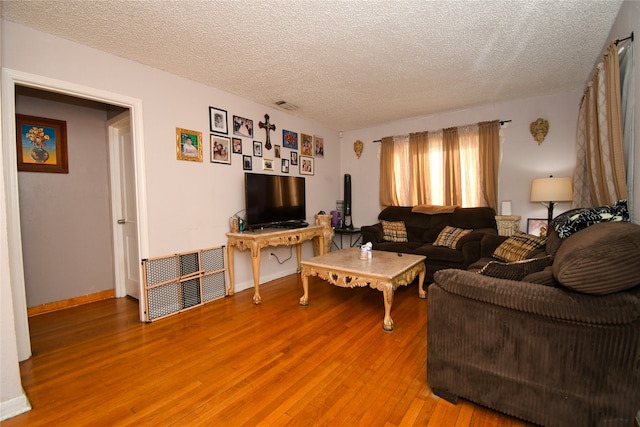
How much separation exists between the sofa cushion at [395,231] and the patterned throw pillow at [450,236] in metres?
0.50

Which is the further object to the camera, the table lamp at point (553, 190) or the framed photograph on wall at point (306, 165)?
the framed photograph on wall at point (306, 165)

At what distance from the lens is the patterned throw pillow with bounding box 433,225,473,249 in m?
3.63

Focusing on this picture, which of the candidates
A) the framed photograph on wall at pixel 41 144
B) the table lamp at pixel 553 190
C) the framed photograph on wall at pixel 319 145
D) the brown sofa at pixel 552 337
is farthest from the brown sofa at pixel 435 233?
the framed photograph on wall at pixel 41 144

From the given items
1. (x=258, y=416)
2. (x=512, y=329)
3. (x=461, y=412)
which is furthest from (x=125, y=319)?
(x=512, y=329)

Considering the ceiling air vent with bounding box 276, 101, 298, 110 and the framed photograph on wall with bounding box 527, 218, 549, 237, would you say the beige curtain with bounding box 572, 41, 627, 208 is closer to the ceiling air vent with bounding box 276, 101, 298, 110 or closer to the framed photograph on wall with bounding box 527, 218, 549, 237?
the framed photograph on wall with bounding box 527, 218, 549, 237

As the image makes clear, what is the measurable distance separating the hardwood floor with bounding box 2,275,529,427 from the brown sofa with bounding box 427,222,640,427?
0.20 metres

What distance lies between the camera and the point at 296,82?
125 inches

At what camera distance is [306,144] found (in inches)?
183

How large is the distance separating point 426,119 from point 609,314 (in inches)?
155

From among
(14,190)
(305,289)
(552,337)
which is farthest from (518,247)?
(14,190)

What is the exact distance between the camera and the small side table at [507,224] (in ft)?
12.2

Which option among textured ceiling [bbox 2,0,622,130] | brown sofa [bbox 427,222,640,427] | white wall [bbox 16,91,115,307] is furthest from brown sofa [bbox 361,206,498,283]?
white wall [bbox 16,91,115,307]

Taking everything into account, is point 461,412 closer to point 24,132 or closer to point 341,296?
point 341,296

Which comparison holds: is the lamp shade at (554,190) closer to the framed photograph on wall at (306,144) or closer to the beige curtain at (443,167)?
the beige curtain at (443,167)
